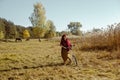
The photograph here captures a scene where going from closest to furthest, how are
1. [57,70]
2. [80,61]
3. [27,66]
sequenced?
[57,70], [27,66], [80,61]

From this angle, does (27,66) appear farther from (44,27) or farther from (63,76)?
(44,27)

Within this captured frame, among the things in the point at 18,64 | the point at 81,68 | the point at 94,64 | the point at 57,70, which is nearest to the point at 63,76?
the point at 57,70

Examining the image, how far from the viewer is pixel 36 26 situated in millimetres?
48812

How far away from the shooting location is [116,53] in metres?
11.6

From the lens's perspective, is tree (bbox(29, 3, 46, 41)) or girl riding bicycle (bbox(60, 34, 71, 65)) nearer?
girl riding bicycle (bbox(60, 34, 71, 65))

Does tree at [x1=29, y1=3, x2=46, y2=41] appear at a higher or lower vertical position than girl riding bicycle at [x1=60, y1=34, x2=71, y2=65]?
higher

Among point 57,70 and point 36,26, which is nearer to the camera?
point 57,70

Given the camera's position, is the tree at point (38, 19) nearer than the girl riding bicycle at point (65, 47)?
No

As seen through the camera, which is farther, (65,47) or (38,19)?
(38,19)

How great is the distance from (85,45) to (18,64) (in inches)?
255

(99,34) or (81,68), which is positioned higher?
(99,34)

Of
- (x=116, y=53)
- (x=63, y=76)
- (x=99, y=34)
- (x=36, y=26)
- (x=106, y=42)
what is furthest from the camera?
(x=36, y=26)

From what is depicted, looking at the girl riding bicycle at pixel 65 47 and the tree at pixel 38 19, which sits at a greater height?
the tree at pixel 38 19

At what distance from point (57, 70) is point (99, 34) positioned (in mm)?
7513
